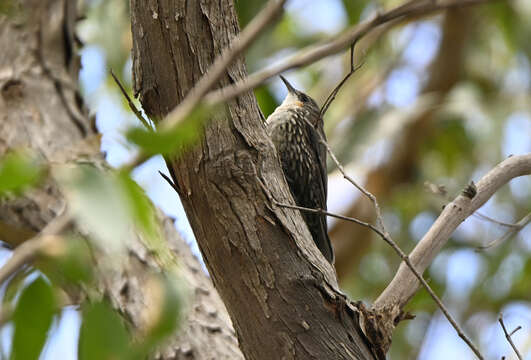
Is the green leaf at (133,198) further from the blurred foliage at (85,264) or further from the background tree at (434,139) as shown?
the background tree at (434,139)

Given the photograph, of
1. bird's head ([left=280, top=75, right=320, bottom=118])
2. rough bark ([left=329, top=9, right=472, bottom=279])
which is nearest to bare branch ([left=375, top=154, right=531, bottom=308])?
bird's head ([left=280, top=75, right=320, bottom=118])

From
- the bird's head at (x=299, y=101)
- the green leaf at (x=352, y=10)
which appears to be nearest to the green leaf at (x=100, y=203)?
the bird's head at (x=299, y=101)

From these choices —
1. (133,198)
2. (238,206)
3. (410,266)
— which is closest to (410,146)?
(410,266)

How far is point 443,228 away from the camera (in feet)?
8.03

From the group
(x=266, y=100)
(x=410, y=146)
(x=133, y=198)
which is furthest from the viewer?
(x=410, y=146)

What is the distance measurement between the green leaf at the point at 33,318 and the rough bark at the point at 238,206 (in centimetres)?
71

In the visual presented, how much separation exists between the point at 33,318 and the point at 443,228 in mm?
1485

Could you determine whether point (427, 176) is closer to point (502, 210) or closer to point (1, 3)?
point (502, 210)

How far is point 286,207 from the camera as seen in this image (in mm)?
2160

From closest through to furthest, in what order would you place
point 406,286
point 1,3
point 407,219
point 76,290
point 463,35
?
point 1,3
point 406,286
point 76,290
point 463,35
point 407,219

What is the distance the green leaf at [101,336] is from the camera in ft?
4.48

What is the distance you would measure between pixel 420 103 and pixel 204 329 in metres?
4.22

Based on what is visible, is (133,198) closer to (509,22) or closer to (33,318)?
(33,318)

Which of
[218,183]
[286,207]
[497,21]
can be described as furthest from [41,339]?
[497,21]
